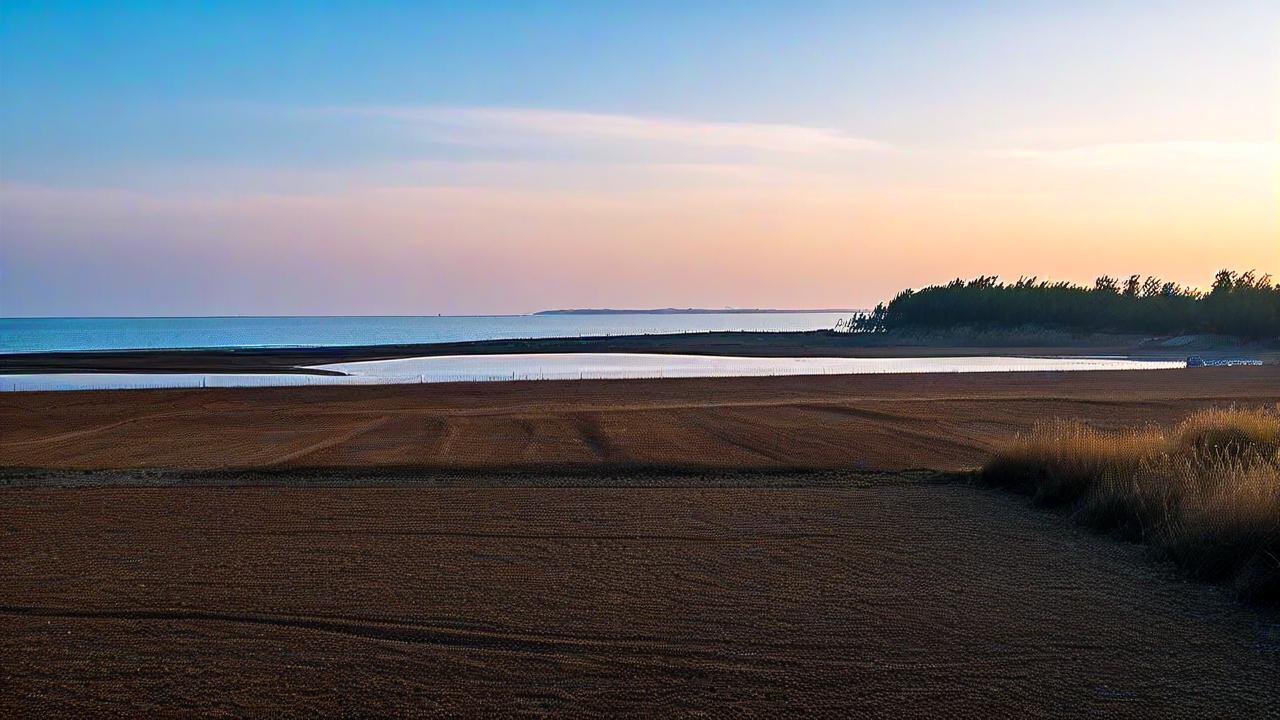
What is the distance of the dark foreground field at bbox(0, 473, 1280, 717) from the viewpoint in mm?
6059

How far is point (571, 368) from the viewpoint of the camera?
158 feet

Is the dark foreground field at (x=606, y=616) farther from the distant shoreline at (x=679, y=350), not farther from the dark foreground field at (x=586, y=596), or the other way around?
the distant shoreline at (x=679, y=350)

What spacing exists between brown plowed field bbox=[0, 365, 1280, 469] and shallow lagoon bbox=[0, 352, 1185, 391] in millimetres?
6230

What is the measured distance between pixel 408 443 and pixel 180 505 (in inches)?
278

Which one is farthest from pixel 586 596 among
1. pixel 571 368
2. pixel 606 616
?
pixel 571 368

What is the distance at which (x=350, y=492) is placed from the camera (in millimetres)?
12977

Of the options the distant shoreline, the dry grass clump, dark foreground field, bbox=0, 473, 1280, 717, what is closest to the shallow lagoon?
the distant shoreline

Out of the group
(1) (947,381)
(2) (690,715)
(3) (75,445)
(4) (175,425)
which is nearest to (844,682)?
(2) (690,715)

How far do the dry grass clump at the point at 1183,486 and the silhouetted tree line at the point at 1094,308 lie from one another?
62130 millimetres

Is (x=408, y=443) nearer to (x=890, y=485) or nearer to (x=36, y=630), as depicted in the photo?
(x=890, y=485)

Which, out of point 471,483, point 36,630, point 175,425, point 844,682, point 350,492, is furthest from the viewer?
point 175,425

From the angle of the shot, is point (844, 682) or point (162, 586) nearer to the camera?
point (844, 682)

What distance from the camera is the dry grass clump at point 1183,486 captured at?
845 cm

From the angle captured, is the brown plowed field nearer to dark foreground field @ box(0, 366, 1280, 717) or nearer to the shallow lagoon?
dark foreground field @ box(0, 366, 1280, 717)
